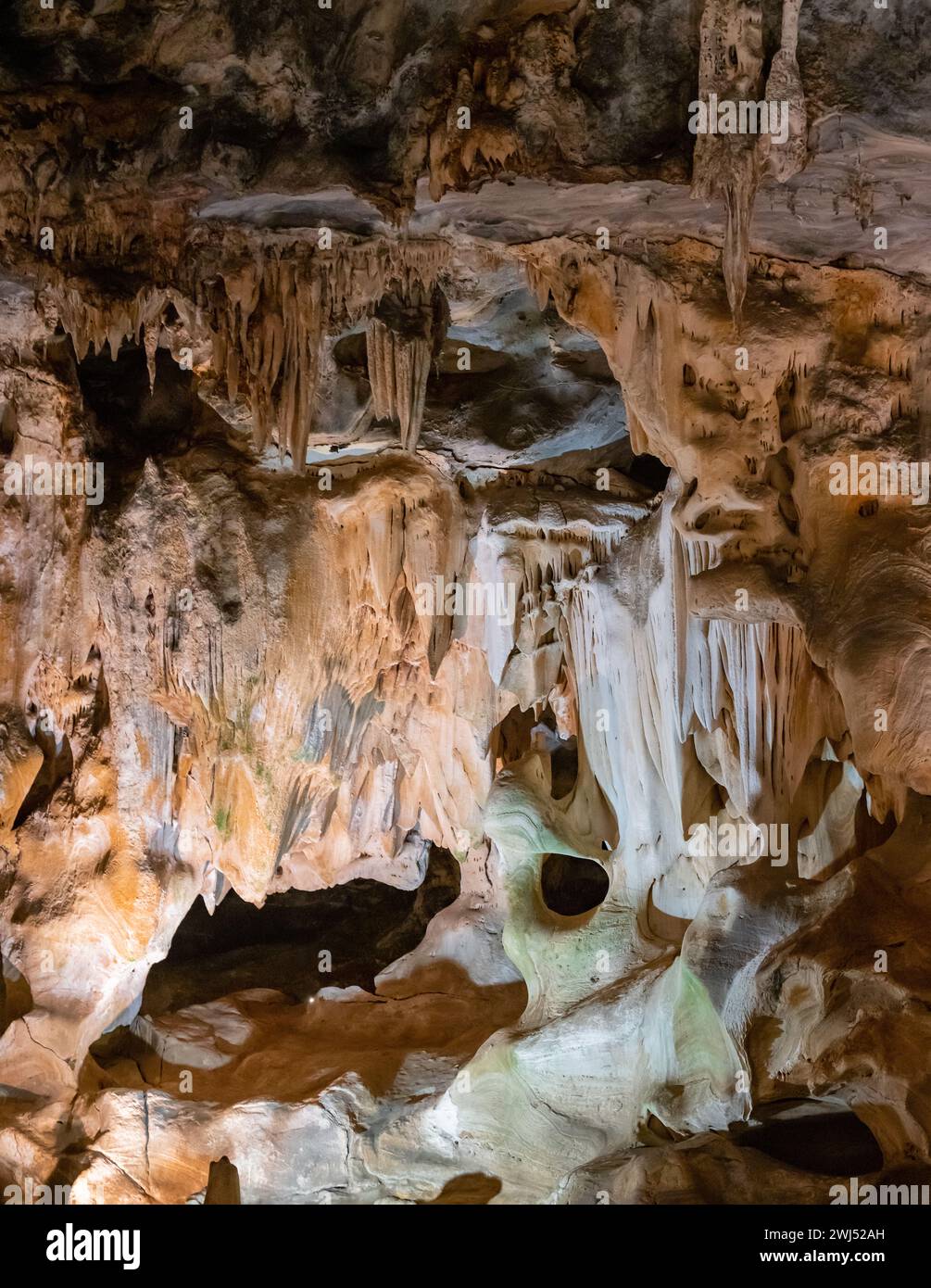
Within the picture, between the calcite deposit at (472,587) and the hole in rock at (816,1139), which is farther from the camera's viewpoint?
the calcite deposit at (472,587)

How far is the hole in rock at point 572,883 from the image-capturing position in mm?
10672

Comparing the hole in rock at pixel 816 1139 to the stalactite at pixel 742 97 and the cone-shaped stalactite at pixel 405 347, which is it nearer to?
the stalactite at pixel 742 97

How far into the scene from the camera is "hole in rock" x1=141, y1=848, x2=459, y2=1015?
10828mm

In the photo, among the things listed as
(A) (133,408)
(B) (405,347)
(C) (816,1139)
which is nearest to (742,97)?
(B) (405,347)

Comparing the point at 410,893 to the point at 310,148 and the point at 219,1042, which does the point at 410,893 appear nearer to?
the point at 219,1042

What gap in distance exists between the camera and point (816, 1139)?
5.09 meters

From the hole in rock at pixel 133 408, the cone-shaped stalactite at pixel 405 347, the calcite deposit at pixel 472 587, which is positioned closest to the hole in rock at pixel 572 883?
the calcite deposit at pixel 472 587

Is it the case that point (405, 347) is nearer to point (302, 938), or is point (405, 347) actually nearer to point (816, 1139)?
point (816, 1139)

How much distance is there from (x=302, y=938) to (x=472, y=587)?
14.8ft

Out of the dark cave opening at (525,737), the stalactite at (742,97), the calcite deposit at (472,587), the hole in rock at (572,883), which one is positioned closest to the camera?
the stalactite at (742,97)

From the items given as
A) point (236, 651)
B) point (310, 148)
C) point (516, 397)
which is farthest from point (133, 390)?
point (310, 148)

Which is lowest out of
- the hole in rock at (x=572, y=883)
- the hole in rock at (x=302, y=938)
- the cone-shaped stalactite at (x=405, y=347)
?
the hole in rock at (x=302, y=938)

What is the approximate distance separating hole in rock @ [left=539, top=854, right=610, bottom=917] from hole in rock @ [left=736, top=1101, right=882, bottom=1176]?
533 centimetres

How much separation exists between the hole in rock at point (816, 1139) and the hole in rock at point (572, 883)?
533 cm
